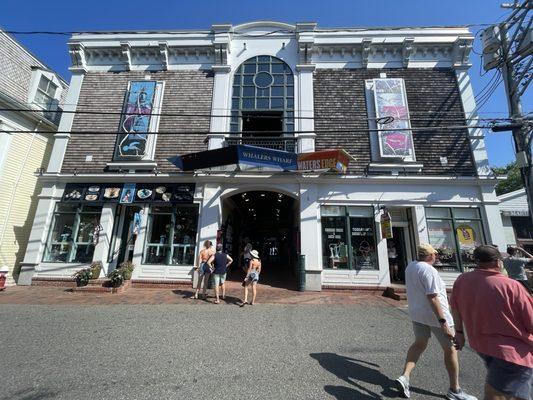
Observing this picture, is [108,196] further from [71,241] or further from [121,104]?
[121,104]

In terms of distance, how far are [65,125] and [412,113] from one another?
1591 cm

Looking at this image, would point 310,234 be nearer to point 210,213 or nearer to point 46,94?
point 210,213

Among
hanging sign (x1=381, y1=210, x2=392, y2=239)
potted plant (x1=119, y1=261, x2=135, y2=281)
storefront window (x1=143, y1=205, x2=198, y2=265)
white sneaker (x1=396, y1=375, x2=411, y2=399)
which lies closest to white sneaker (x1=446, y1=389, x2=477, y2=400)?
white sneaker (x1=396, y1=375, x2=411, y2=399)

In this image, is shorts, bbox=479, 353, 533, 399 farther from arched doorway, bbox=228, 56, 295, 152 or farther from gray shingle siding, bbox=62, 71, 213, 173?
gray shingle siding, bbox=62, 71, 213, 173

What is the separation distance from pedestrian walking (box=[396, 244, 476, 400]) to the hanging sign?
6.66 metres

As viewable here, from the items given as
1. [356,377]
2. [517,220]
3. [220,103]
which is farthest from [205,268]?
[517,220]

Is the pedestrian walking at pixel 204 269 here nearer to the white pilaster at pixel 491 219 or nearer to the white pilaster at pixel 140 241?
the white pilaster at pixel 140 241

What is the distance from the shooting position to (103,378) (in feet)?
12.3

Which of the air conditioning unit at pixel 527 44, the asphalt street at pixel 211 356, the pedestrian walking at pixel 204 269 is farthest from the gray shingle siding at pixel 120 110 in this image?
the air conditioning unit at pixel 527 44

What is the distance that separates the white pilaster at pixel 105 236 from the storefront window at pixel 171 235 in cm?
164

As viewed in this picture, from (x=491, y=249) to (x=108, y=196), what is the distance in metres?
12.6

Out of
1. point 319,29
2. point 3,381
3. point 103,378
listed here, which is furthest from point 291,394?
point 319,29

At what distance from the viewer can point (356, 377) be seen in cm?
382

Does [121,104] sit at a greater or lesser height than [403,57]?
lesser
